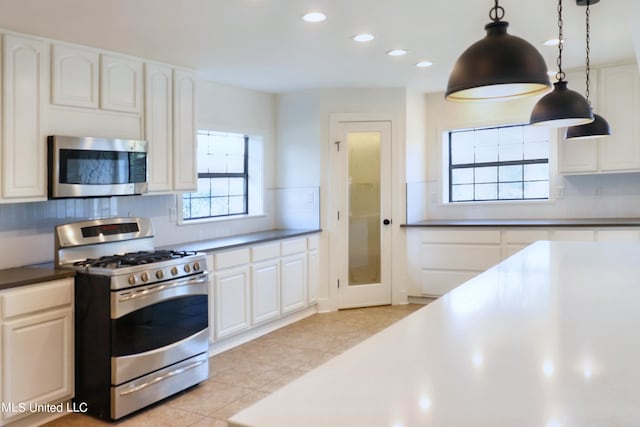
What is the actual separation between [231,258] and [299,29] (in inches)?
71.1

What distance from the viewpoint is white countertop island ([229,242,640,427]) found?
2.78 feet

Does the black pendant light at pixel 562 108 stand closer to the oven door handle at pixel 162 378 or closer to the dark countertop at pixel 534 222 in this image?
the dark countertop at pixel 534 222

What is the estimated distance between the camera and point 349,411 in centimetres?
86

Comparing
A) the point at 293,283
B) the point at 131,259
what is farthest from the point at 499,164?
the point at 131,259

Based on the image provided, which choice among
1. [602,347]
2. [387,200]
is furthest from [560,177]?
[602,347]

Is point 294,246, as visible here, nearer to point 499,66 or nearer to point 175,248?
point 175,248

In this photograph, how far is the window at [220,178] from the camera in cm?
484

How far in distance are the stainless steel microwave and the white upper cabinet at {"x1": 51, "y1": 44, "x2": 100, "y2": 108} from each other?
0.26 metres

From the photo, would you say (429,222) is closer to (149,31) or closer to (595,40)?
(595,40)

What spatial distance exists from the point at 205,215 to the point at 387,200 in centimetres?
187

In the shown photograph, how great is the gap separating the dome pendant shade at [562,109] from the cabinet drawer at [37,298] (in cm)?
272

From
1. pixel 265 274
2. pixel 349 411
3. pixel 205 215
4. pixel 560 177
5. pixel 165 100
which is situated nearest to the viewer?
pixel 349 411

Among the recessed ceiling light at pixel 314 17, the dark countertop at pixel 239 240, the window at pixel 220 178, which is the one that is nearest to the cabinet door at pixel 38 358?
the dark countertop at pixel 239 240

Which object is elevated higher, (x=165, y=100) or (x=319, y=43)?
(x=319, y=43)
